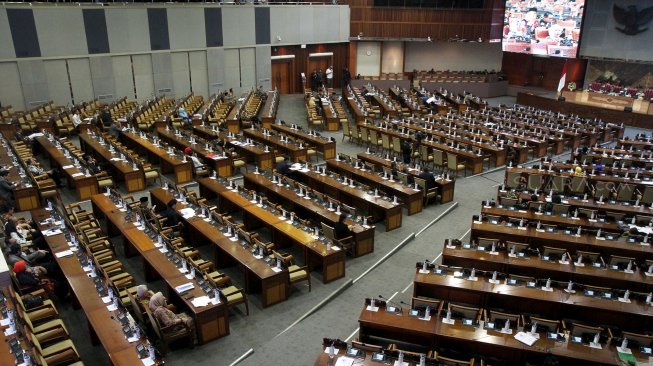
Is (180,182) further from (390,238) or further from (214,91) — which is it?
(214,91)

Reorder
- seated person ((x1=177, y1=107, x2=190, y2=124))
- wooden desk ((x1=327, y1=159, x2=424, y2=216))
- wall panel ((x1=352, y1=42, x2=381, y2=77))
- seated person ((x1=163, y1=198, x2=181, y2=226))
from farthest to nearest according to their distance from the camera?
wall panel ((x1=352, y1=42, x2=381, y2=77)) → seated person ((x1=177, y1=107, x2=190, y2=124)) → wooden desk ((x1=327, y1=159, x2=424, y2=216)) → seated person ((x1=163, y1=198, x2=181, y2=226))

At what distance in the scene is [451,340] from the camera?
23.7ft

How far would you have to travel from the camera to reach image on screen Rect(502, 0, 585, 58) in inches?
1027

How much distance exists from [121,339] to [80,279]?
6.87 ft

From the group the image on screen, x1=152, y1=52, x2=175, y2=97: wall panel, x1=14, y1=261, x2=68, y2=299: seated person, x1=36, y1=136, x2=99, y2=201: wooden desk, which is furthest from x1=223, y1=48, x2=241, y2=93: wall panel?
x1=14, y1=261, x2=68, y2=299: seated person

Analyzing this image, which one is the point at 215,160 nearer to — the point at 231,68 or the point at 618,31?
the point at 231,68

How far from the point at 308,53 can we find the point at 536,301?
25.3 metres

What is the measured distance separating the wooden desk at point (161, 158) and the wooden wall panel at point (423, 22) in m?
18.2

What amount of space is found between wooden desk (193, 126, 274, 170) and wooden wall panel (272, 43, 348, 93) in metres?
12.7

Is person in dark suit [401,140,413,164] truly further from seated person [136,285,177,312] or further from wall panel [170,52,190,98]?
wall panel [170,52,190,98]

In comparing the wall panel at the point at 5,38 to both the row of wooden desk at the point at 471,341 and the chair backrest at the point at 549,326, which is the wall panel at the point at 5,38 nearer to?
the row of wooden desk at the point at 471,341

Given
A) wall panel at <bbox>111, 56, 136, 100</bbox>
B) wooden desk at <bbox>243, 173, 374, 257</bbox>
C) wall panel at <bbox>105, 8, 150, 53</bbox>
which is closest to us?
wooden desk at <bbox>243, 173, 374, 257</bbox>

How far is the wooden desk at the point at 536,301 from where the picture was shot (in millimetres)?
7801

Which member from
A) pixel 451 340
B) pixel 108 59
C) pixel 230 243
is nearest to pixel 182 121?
pixel 108 59
